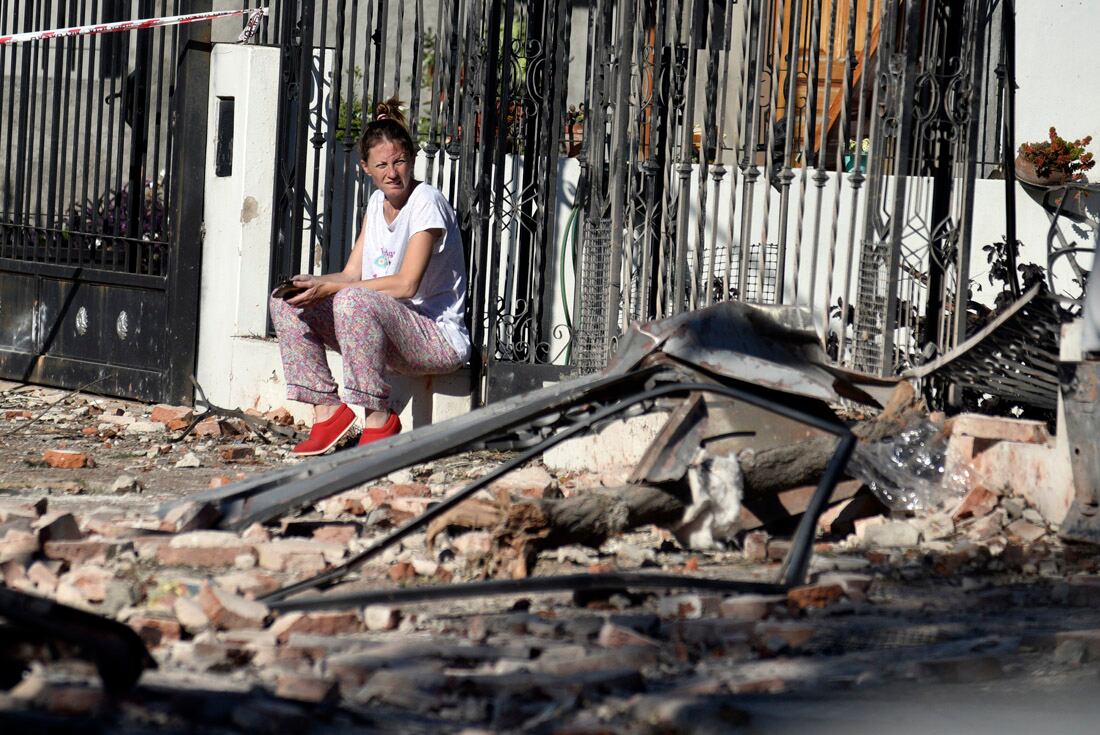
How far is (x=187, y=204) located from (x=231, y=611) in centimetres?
496

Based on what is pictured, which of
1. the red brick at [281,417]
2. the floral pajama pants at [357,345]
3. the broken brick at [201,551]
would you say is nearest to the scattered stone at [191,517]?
the broken brick at [201,551]

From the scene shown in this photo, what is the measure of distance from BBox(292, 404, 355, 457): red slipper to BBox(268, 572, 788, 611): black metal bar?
3.16 metres

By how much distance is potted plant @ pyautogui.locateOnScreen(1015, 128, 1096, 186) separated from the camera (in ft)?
27.6

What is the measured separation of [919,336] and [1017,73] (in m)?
3.78

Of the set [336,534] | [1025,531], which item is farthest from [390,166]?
[1025,531]

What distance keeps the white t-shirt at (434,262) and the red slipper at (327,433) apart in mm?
605

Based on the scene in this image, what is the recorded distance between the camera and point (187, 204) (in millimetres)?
7855

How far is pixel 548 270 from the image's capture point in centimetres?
678

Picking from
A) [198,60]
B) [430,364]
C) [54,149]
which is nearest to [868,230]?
[430,364]

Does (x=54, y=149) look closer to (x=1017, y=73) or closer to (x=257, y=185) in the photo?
(x=257, y=185)

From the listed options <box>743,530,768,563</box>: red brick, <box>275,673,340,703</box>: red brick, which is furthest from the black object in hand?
<box>275,673,340,703</box>: red brick

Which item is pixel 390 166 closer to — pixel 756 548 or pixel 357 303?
pixel 357 303

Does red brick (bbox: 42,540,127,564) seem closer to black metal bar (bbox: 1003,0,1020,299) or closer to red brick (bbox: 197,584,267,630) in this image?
red brick (bbox: 197,584,267,630)

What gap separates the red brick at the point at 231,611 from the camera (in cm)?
330
